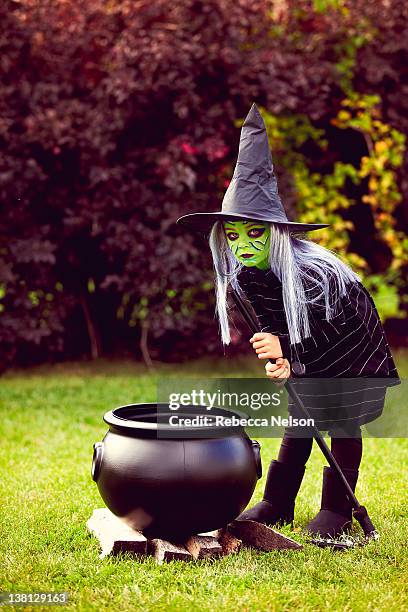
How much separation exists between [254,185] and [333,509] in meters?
1.37

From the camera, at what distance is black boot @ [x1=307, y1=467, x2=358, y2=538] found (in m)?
3.30

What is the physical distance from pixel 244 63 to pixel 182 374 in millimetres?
2615

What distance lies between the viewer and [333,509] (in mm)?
3348

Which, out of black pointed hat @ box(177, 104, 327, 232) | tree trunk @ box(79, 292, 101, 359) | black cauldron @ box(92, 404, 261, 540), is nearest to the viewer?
black cauldron @ box(92, 404, 261, 540)

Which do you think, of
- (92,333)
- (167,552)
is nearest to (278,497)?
(167,552)

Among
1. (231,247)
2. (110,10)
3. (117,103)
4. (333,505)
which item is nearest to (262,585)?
(333,505)

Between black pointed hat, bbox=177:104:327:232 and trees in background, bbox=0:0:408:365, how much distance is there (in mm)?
3184

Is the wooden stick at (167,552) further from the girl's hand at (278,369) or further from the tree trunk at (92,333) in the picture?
the tree trunk at (92,333)

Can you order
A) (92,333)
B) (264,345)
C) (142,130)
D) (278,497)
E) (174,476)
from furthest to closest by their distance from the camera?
(92,333), (142,130), (278,497), (264,345), (174,476)

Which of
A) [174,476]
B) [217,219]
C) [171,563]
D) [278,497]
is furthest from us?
[278,497]

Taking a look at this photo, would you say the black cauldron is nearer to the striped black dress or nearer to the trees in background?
the striped black dress

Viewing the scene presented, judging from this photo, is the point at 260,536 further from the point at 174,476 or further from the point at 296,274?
the point at 296,274

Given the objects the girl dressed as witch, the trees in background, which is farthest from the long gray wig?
the trees in background

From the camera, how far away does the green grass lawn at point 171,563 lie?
269 cm
